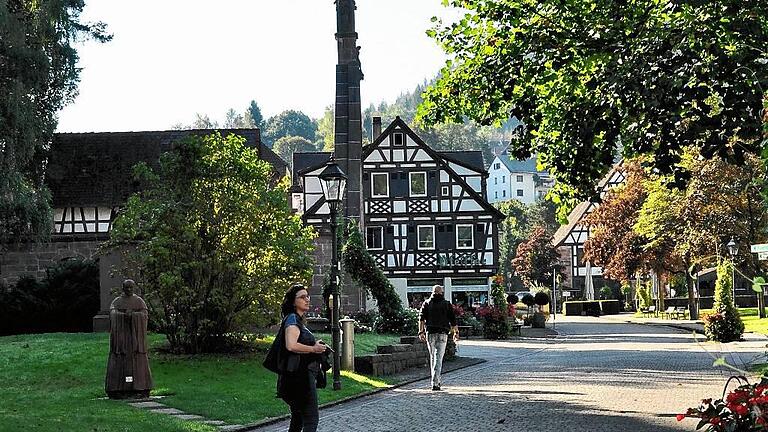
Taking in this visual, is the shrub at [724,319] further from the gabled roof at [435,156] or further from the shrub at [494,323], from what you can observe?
the gabled roof at [435,156]

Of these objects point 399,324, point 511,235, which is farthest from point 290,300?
point 511,235

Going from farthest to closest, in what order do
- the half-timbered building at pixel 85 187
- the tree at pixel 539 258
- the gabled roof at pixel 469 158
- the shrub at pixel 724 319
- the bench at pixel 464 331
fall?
the tree at pixel 539 258, the gabled roof at pixel 469 158, the half-timbered building at pixel 85 187, the bench at pixel 464 331, the shrub at pixel 724 319

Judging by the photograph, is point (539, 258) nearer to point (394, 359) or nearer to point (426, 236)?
point (426, 236)

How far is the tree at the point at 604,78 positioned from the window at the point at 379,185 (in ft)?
141

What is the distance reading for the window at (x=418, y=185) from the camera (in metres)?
61.6

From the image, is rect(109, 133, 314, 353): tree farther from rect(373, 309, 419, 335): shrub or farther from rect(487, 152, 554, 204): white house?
rect(487, 152, 554, 204): white house

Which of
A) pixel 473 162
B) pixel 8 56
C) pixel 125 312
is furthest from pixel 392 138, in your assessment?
pixel 125 312

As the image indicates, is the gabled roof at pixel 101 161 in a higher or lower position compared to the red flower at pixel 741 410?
higher

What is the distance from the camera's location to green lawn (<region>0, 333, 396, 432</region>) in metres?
15.2

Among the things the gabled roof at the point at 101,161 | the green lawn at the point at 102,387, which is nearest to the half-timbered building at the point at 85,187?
the gabled roof at the point at 101,161

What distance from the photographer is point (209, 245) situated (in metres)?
24.4

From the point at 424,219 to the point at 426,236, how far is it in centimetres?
90

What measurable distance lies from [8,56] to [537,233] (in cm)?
5937

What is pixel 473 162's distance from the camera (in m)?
67.5
